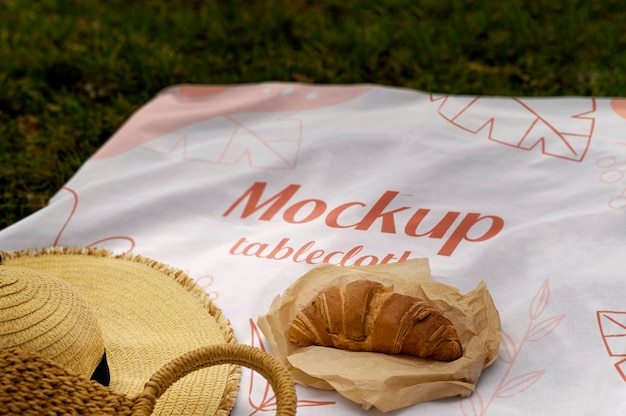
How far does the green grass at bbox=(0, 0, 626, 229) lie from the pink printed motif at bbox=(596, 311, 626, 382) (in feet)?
4.13

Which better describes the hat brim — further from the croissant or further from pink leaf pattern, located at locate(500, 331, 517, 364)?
pink leaf pattern, located at locate(500, 331, 517, 364)

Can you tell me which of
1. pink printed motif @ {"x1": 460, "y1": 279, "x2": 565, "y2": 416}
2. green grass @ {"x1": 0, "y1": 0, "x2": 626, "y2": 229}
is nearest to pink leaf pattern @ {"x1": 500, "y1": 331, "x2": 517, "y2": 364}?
pink printed motif @ {"x1": 460, "y1": 279, "x2": 565, "y2": 416}

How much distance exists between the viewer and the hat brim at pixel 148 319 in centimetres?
138

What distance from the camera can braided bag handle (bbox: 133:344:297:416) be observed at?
47.4 inches

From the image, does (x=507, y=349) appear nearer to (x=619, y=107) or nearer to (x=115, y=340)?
(x=115, y=340)

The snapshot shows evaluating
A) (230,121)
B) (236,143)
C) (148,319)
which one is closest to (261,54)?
(230,121)

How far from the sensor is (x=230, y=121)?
2.31m

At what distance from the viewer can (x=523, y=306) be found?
158 centimetres

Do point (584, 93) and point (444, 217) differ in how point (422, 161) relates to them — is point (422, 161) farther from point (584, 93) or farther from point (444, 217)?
point (584, 93)

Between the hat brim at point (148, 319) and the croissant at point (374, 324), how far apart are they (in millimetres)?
173

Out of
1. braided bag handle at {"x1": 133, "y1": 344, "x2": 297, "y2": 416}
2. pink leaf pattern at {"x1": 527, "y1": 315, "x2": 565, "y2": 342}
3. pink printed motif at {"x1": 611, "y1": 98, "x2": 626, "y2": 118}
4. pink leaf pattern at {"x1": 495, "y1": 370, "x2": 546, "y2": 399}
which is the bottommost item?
pink leaf pattern at {"x1": 495, "y1": 370, "x2": 546, "y2": 399}

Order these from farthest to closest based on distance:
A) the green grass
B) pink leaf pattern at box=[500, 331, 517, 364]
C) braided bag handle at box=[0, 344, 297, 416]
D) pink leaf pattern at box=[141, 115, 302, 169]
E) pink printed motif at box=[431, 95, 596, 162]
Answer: the green grass
pink leaf pattern at box=[141, 115, 302, 169]
pink printed motif at box=[431, 95, 596, 162]
pink leaf pattern at box=[500, 331, 517, 364]
braided bag handle at box=[0, 344, 297, 416]

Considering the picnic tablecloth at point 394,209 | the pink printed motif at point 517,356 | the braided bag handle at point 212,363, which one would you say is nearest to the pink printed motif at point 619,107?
the picnic tablecloth at point 394,209

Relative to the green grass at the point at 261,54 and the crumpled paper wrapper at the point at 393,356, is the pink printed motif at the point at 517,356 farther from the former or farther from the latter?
the green grass at the point at 261,54
